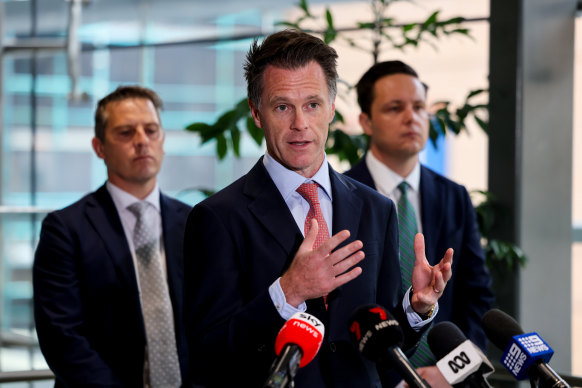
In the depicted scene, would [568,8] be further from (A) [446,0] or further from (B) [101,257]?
(B) [101,257]

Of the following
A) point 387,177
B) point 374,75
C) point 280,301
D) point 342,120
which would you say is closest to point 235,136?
point 342,120

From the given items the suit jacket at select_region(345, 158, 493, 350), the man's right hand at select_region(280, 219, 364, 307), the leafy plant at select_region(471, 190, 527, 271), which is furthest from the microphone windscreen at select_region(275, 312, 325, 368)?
the leafy plant at select_region(471, 190, 527, 271)

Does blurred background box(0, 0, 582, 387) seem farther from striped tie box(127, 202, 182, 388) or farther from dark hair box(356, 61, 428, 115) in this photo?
striped tie box(127, 202, 182, 388)

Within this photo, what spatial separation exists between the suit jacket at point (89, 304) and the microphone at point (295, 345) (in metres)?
1.36

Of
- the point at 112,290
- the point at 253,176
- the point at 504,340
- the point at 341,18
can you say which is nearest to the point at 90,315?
the point at 112,290

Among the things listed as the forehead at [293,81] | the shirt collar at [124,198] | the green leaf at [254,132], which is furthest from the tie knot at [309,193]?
the green leaf at [254,132]

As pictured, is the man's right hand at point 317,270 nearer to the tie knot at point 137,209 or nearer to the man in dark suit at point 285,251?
the man in dark suit at point 285,251

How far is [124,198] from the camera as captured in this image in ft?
9.15

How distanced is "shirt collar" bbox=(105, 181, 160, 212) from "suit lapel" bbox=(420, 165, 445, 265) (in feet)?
3.34

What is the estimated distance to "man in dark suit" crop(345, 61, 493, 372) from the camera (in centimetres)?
262

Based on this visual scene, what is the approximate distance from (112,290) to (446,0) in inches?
166

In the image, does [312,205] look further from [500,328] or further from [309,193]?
[500,328]

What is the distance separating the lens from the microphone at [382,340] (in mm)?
1272

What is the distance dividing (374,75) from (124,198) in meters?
1.12
